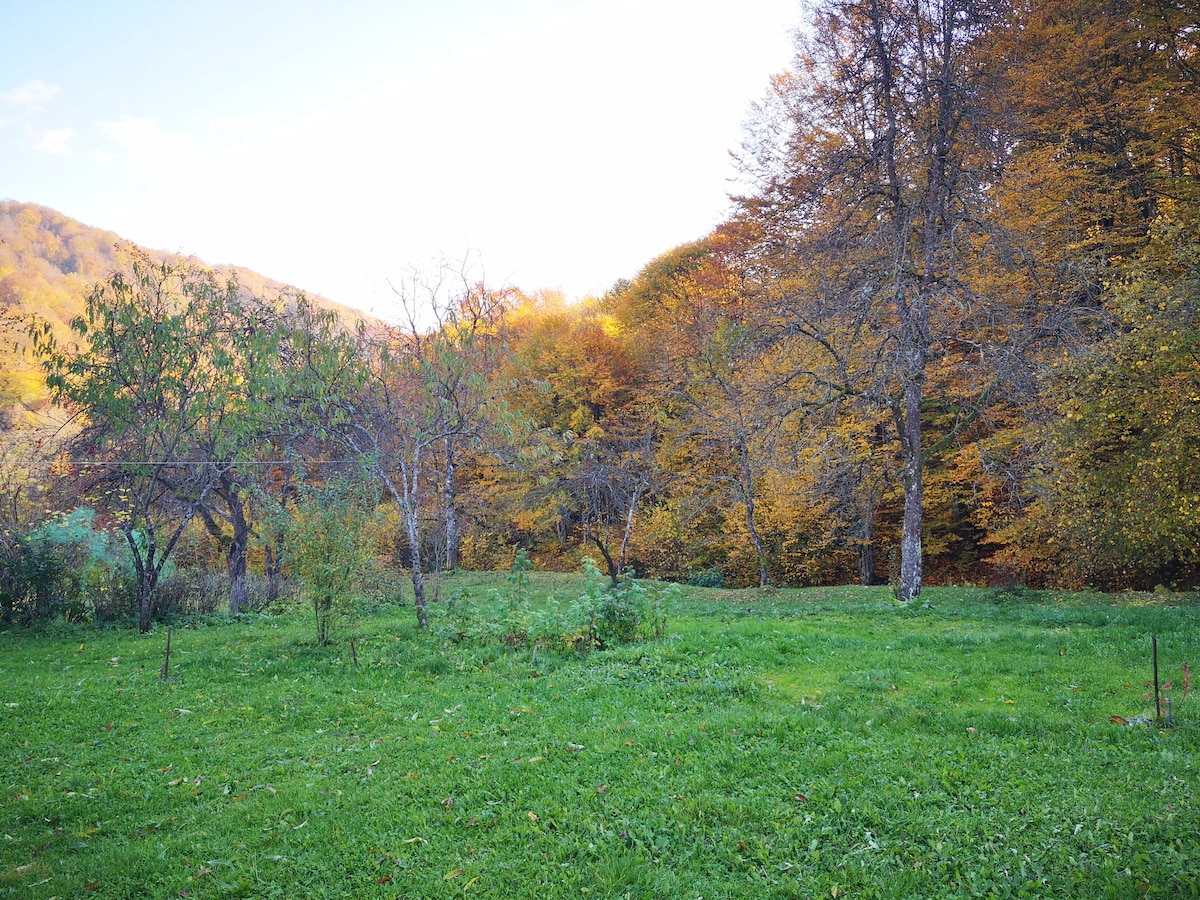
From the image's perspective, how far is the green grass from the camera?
368cm

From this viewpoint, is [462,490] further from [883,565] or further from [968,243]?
[968,243]

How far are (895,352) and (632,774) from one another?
9708mm

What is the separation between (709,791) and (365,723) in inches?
142

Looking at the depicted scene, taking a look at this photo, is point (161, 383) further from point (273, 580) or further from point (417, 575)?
point (273, 580)

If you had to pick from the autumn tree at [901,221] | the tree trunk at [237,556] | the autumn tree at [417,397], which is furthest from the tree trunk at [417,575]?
the autumn tree at [901,221]

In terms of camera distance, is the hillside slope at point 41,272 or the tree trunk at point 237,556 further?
the hillside slope at point 41,272

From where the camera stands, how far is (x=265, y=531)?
10.9 m

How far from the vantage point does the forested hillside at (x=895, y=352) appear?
11.2 meters

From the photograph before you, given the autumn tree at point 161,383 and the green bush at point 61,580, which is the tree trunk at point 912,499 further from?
the green bush at point 61,580

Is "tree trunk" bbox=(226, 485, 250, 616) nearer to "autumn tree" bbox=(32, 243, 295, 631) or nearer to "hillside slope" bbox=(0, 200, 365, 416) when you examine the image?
"autumn tree" bbox=(32, 243, 295, 631)

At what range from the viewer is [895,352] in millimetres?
12023

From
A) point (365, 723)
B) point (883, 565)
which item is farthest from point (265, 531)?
point (883, 565)

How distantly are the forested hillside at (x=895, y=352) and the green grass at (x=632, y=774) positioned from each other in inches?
134

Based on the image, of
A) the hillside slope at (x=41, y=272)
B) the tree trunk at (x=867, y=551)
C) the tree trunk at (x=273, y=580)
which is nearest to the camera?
the tree trunk at (x=273, y=580)
